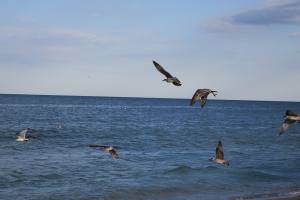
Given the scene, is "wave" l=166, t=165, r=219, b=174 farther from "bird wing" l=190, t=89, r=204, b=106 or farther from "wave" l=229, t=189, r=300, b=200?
"bird wing" l=190, t=89, r=204, b=106

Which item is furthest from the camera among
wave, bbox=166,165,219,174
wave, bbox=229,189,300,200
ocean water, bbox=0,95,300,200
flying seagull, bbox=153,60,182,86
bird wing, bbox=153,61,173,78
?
wave, bbox=166,165,219,174

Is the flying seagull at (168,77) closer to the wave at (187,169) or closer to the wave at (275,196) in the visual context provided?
the wave at (275,196)

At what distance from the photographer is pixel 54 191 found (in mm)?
25438

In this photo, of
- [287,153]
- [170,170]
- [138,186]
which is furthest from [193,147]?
[138,186]

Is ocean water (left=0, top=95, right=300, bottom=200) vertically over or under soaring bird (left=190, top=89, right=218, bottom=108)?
under

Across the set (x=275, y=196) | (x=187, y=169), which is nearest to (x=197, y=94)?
(x=275, y=196)

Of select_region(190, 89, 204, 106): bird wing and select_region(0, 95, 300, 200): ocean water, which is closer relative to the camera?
select_region(190, 89, 204, 106): bird wing

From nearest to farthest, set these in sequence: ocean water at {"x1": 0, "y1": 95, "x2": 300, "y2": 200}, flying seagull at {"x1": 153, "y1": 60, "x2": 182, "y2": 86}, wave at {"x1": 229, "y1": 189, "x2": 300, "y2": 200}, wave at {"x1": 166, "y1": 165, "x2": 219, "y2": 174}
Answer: flying seagull at {"x1": 153, "y1": 60, "x2": 182, "y2": 86} → wave at {"x1": 229, "y1": 189, "x2": 300, "y2": 200} → ocean water at {"x1": 0, "y1": 95, "x2": 300, "y2": 200} → wave at {"x1": 166, "y1": 165, "x2": 219, "y2": 174}

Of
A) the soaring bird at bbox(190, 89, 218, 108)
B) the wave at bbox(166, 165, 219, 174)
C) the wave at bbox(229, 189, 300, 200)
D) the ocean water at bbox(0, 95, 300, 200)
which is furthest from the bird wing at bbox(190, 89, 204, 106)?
the wave at bbox(166, 165, 219, 174)

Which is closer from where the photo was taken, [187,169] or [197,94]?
→ [197,94]

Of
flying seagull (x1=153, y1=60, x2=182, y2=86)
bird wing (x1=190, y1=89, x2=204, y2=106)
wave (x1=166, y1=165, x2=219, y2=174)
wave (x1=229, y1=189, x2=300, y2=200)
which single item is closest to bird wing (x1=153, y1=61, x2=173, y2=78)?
flying seagull (x1=153, y1=60, x2=182, y2=86)

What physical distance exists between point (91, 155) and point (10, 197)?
14.4 metres

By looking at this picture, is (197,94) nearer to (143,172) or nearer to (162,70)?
(162,70)

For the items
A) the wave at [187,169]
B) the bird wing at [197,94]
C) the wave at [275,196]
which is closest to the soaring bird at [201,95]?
Answer: the bird wing at [197,94]
